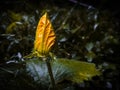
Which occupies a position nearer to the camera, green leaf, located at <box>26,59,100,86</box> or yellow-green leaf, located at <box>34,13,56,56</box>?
yellow-green leaf, located at <box>34,13,56,56</box>

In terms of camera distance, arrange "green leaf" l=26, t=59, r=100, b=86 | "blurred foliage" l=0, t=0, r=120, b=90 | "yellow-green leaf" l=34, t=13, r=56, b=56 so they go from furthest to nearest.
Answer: "blurred foliage" l=0, t=0, r=120, b=90 → "green leaf" l=26, t=59, r=100, b=86 → "yellow-green leaf" l=34, t=13, r=56, b=56

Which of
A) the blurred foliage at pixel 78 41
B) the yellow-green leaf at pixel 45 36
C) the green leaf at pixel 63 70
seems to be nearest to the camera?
the yellow-green leaf at pixel 45 36

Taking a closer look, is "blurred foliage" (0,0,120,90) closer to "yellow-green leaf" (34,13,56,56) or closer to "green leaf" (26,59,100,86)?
"green leaf" (26,59,100,86)

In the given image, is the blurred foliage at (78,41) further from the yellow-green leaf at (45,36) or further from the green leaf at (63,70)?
the yellow-green leaf at (45,36)

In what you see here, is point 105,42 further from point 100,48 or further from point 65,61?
point 65,61

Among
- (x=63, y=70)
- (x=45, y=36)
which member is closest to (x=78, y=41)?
(x=63, y=70)

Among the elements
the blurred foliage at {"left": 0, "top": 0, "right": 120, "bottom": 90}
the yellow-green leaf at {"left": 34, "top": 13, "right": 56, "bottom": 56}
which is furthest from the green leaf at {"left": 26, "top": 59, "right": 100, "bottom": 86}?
the yellow-green leaf at {"left": 34, "top": 13, "right": 56, "bottom": 56}

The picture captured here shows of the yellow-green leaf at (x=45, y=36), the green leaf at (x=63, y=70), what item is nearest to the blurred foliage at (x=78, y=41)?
the green leaf at (x=63, y=70)

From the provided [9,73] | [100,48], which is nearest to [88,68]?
[9,73]
